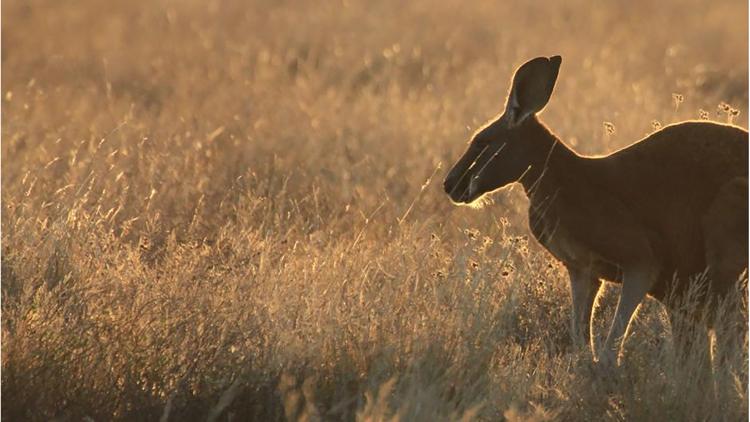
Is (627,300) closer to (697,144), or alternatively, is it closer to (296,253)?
(697,144)

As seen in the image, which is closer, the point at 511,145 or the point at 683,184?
the point at 683,184

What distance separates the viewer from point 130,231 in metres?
8.48

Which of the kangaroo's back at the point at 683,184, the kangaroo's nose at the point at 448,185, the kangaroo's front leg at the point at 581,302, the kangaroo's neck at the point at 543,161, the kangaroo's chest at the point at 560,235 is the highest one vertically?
the kangaroo's back at the point at 683,184

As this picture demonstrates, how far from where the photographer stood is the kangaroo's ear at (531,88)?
700 centimetres

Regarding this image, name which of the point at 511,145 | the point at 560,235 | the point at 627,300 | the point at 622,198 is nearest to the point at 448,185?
the point at 511,145

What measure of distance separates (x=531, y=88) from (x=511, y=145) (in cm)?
23

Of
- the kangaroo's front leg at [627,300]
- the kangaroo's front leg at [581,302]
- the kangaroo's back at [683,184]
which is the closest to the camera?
the kangaroo's front leg at [627,300]

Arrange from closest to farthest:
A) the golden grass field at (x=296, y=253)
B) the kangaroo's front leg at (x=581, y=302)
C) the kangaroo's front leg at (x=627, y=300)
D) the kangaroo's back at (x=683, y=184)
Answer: the golden grass field at (x=296, y=253)
the kangaroo's front leg at (x=627, y=300)
the kangaroo's back at (x=683, y=184)
the kangaroo's front leg at (x=581, y=302)

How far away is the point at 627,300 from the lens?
21.9 ft

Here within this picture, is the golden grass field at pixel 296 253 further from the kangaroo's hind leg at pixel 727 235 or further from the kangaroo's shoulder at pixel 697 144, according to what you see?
the kangaroo's shoulder at pixel 697 144

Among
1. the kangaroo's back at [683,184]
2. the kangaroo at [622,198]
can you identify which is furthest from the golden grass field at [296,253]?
the kangaroo's back at [683,184]

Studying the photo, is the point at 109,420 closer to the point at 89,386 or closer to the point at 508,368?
the point at 89,386

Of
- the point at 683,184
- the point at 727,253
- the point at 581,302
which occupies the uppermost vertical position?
the point at 683,184

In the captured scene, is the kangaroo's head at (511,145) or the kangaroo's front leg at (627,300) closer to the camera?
the kangaroo's front leg at (627,300)
